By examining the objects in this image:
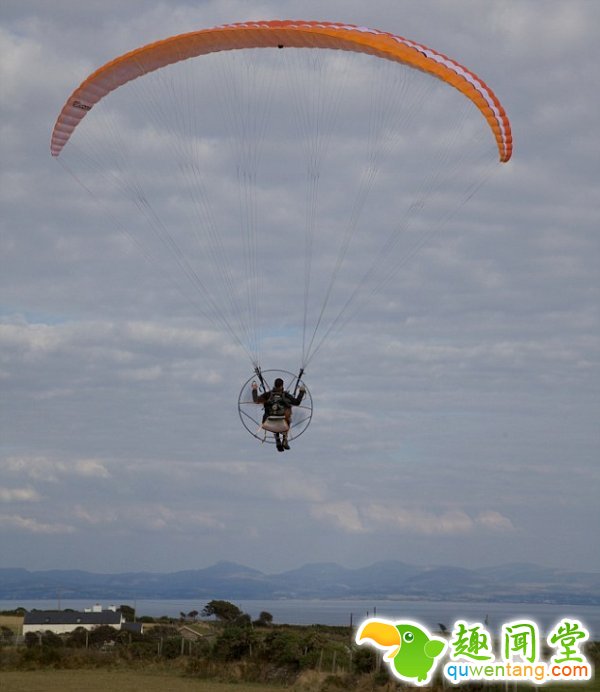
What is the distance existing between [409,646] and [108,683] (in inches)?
691

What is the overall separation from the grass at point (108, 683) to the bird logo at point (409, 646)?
14481 mm

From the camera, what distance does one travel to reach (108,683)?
3006 cm

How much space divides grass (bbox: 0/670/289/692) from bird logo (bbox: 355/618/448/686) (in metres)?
14.5

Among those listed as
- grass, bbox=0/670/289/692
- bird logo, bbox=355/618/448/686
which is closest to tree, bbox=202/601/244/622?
grass, bbox=0/670/289/692

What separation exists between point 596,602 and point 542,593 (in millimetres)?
16207

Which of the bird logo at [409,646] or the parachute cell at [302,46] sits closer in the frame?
the bird logo at [409,646]

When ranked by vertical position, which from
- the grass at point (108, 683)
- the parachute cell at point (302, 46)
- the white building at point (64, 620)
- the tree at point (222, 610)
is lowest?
the grass at point (108, 683)

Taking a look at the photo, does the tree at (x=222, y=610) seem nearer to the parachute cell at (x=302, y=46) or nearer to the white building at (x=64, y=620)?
the white building at (x=64, y=620)

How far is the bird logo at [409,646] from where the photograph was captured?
15.0 m

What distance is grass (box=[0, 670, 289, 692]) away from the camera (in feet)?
92.3

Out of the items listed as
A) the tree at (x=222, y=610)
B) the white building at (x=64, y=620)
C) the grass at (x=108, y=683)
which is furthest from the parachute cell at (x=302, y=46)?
the tree at (x=222, y=610)

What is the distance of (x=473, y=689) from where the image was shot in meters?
23.5

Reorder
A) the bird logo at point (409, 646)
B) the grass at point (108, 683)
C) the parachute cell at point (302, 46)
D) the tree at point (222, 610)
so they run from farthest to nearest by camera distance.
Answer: the tree at point (222, 610) → the grass at point (108, 683) → the parachute cell at point (302, 46) → the bird logo at point (409, 646)

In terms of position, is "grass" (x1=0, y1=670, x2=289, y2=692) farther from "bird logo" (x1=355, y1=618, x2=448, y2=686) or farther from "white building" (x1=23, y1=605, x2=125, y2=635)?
"white building" (x1=23, y1=605, x2=125, y2=635)
